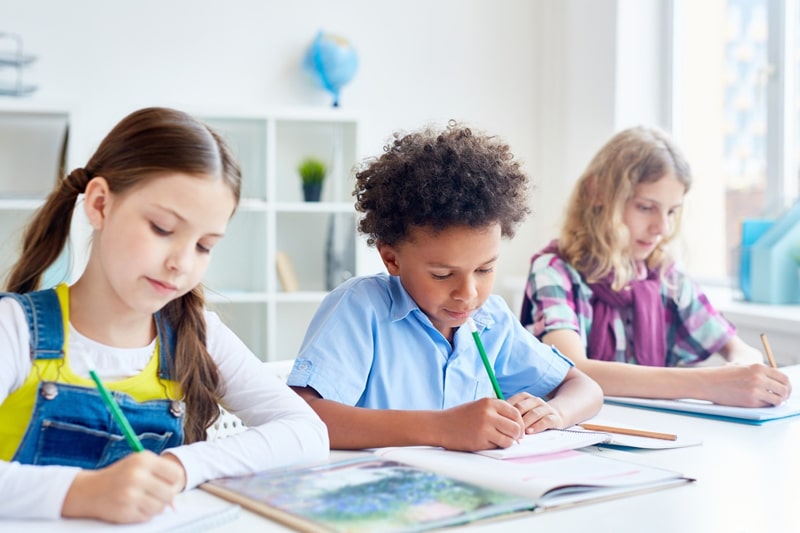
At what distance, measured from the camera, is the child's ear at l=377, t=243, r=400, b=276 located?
57.6 inches

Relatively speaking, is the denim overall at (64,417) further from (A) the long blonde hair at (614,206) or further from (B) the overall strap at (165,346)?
(A) the long blonde hair at (614,206)

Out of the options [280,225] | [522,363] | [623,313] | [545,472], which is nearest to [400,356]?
[522,363]

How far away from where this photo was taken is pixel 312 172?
3789 mm

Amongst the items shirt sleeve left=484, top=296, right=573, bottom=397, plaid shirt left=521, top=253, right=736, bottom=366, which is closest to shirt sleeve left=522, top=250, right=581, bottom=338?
plaid shirt left=521, top=253, right=736, bottom=366

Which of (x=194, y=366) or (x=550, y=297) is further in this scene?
(x=550, y=297)

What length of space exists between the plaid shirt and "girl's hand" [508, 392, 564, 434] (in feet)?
2.10

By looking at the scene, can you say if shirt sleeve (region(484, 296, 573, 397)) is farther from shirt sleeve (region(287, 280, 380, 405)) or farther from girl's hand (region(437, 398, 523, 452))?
girl's hand (region(437, 398, 523, 452))

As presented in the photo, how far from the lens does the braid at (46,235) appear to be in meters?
1.18

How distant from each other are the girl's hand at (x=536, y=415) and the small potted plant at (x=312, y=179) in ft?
8.42

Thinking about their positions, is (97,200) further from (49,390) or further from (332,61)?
(332,61)

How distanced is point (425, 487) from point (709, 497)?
0.30 metres

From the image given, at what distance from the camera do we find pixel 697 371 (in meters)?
1.65

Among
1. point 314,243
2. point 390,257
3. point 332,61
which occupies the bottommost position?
point 390,257

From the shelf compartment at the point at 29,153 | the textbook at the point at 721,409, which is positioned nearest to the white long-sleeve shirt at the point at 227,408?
the textbook at the point at 721,409
